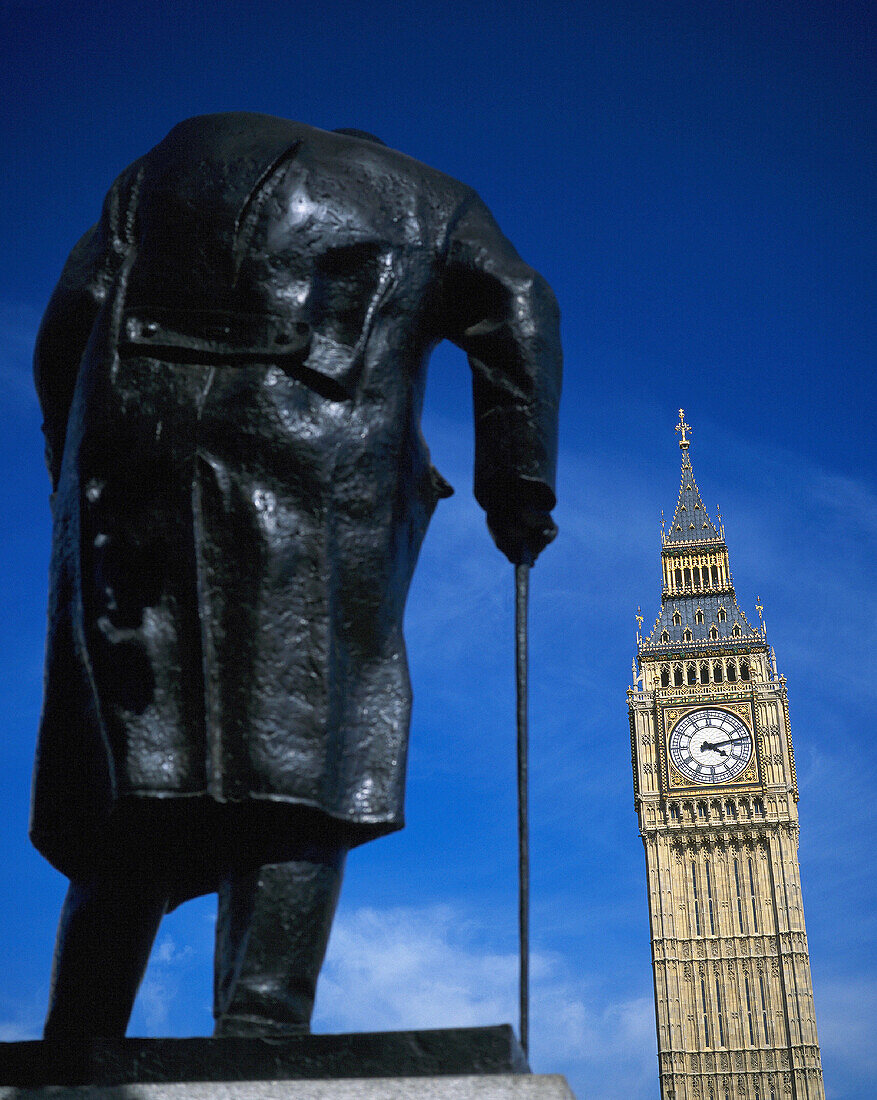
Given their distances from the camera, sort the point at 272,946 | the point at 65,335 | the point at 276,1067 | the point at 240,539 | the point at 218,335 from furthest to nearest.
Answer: the point at 65,335
the point at 218,335
the point at 240,539
the point at 272,946
the point at 276,1067

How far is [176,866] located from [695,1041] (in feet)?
161

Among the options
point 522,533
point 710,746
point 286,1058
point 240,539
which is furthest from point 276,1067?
point 710,746

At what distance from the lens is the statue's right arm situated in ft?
9.89

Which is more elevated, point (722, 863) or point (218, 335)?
point (722, 863)

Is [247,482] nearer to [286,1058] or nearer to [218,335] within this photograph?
[218,335]

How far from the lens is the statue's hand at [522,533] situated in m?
3.10

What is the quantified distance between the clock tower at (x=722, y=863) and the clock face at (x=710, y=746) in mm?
38

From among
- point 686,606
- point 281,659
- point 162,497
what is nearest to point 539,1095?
point 281,659

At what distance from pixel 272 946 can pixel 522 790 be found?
2.20 feet

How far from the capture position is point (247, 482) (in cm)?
270

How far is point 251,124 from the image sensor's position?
3047 mm

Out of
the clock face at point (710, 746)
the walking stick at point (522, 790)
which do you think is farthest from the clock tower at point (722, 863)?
the walking stick at point (522, 790)

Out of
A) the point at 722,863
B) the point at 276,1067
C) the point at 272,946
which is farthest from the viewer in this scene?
the point at 722,863

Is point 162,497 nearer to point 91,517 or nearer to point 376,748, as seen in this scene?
point 91,517
